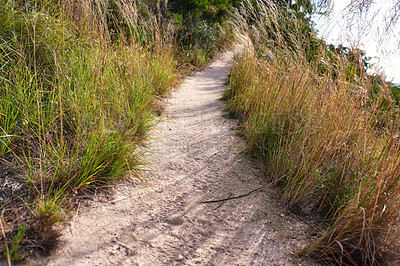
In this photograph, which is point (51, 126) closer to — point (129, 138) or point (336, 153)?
point (129, 138)

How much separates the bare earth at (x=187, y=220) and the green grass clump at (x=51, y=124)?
20 centimetres

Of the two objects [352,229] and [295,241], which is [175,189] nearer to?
[295,241]

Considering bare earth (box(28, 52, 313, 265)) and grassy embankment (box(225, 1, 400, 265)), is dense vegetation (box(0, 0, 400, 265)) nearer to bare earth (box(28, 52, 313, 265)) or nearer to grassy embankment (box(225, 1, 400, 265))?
grassy embankment (box(225, 1, 400, 265))

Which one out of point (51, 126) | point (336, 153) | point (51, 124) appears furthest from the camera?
point (336, 153)

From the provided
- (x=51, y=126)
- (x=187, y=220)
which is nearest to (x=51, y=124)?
(x=51, y=126)

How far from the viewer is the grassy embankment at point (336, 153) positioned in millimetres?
1846

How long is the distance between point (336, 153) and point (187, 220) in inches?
61.2

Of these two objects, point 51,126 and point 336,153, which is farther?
point 336,153

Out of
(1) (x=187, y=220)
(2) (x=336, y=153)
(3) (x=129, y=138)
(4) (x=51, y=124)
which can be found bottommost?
(1) (x=187, y=220)

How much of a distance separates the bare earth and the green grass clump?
203 mm

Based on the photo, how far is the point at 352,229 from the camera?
1.85 meters

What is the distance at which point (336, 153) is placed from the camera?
2723mm

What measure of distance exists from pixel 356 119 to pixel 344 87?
16.7 inches

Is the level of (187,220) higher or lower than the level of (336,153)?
lower
